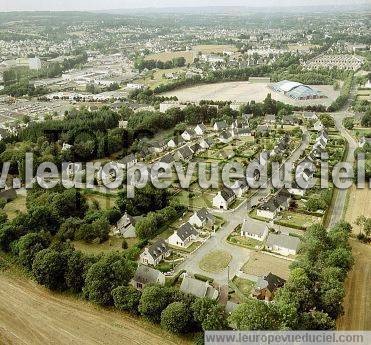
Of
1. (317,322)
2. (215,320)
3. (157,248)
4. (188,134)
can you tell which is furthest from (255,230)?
(188,134)

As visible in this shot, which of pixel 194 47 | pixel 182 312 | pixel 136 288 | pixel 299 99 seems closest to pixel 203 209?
pixel 136 288

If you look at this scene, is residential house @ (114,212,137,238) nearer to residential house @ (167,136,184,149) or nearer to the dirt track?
the dirt track

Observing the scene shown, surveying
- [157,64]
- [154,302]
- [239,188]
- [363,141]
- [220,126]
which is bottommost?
[157,64]

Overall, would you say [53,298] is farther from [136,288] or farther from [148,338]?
[148,338]

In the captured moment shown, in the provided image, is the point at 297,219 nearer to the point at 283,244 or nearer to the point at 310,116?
the point at 283,244

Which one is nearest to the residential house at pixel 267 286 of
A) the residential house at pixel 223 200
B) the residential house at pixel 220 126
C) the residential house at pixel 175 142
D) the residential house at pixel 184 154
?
the residential house at pixel 223 200
